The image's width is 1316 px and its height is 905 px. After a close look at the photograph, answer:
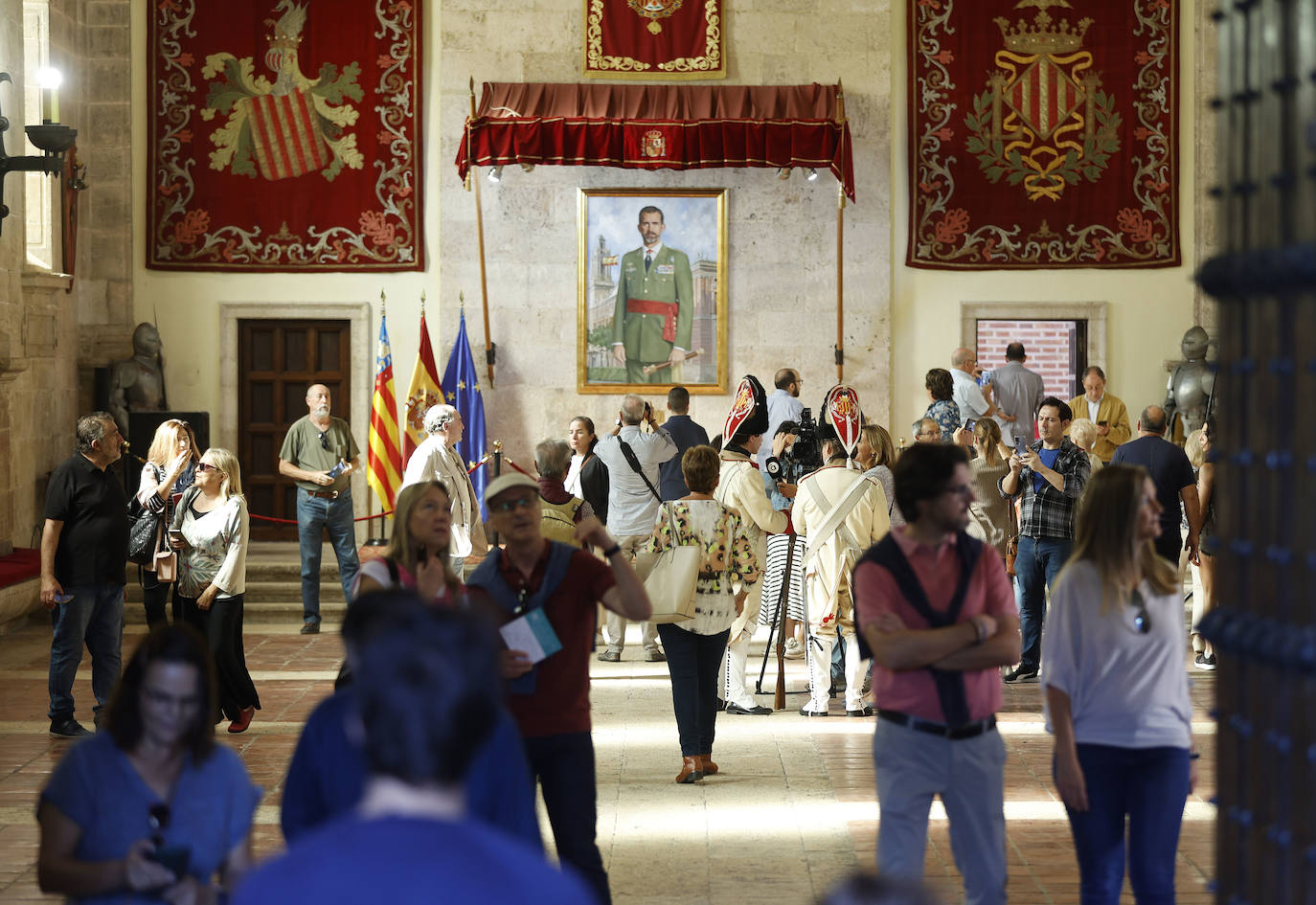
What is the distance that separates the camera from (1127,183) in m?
15.7

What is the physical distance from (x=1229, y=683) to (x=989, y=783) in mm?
1425

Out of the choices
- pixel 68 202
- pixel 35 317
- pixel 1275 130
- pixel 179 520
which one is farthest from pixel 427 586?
pixel 68 202

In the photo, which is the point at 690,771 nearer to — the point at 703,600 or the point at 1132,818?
the point at 703,600

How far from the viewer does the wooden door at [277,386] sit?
15734 mm

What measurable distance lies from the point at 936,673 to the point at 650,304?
465 inches

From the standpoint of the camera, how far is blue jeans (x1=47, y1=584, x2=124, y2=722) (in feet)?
26.6

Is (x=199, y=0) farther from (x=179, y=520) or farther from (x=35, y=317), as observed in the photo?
(x=179, y=520)

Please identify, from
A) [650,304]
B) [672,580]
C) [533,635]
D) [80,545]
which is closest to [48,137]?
[80,545]

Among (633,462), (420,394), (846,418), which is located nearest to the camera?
(846,418)

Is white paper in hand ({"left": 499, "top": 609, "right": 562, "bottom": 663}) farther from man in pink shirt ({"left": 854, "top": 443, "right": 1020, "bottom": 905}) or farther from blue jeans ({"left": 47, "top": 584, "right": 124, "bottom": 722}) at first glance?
blue jeans ({"left": 47, "top": 584, "right": 124, "bottom": 722})

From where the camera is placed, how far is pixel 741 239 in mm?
15609

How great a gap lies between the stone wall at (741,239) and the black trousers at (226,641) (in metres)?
7.45

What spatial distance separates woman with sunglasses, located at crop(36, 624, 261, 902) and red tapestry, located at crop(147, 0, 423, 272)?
1267 cm

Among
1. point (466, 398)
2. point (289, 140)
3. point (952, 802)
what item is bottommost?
point (952, 802)
